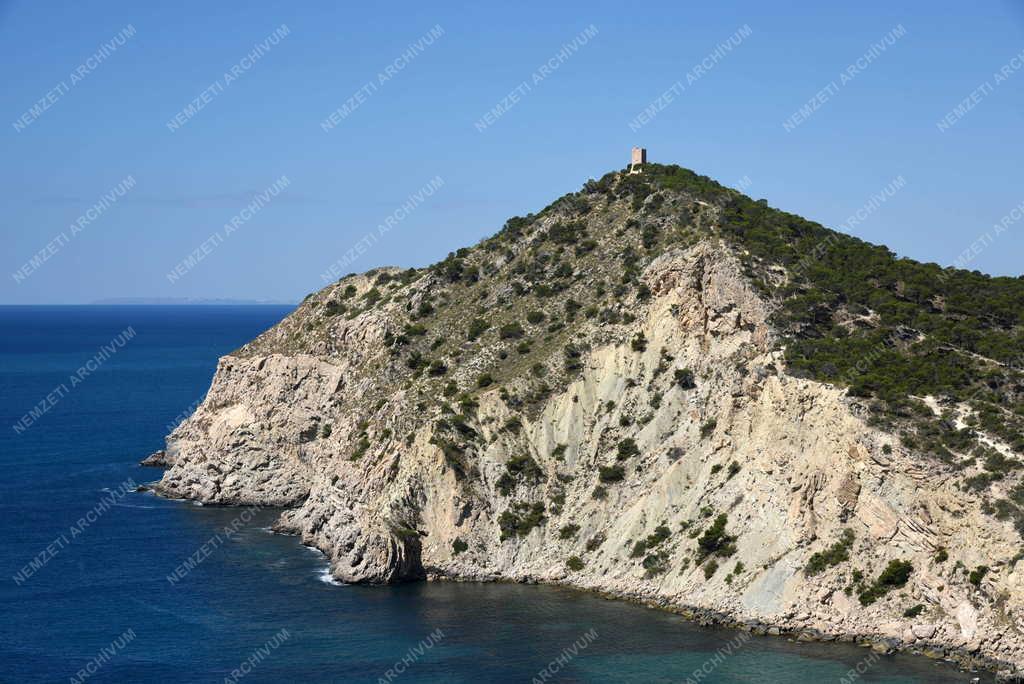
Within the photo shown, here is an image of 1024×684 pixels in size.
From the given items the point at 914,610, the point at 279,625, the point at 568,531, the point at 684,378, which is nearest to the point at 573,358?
the point at 684,378

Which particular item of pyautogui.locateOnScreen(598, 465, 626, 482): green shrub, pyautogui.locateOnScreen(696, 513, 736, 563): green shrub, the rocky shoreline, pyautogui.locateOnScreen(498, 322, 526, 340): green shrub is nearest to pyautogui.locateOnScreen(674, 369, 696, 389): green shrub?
pyautogui.locateOnScreen(598, 465, 626, 482): green shrub

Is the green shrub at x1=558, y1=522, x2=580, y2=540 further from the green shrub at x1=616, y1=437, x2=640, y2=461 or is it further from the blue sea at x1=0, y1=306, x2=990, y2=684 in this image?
Result: the green shrub at x1=616, y1=437, x2=640, y2=461

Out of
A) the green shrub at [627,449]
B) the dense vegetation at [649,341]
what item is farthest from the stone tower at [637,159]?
the green shrub at [627,449]

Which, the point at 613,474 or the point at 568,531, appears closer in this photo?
the point at 568,531

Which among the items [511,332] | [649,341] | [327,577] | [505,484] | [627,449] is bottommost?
[327,577]

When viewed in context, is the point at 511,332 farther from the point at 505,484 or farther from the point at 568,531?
the point at 568,531

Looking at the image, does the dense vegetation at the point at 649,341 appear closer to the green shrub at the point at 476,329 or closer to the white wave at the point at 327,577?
the green shrub at the point at 476,329
